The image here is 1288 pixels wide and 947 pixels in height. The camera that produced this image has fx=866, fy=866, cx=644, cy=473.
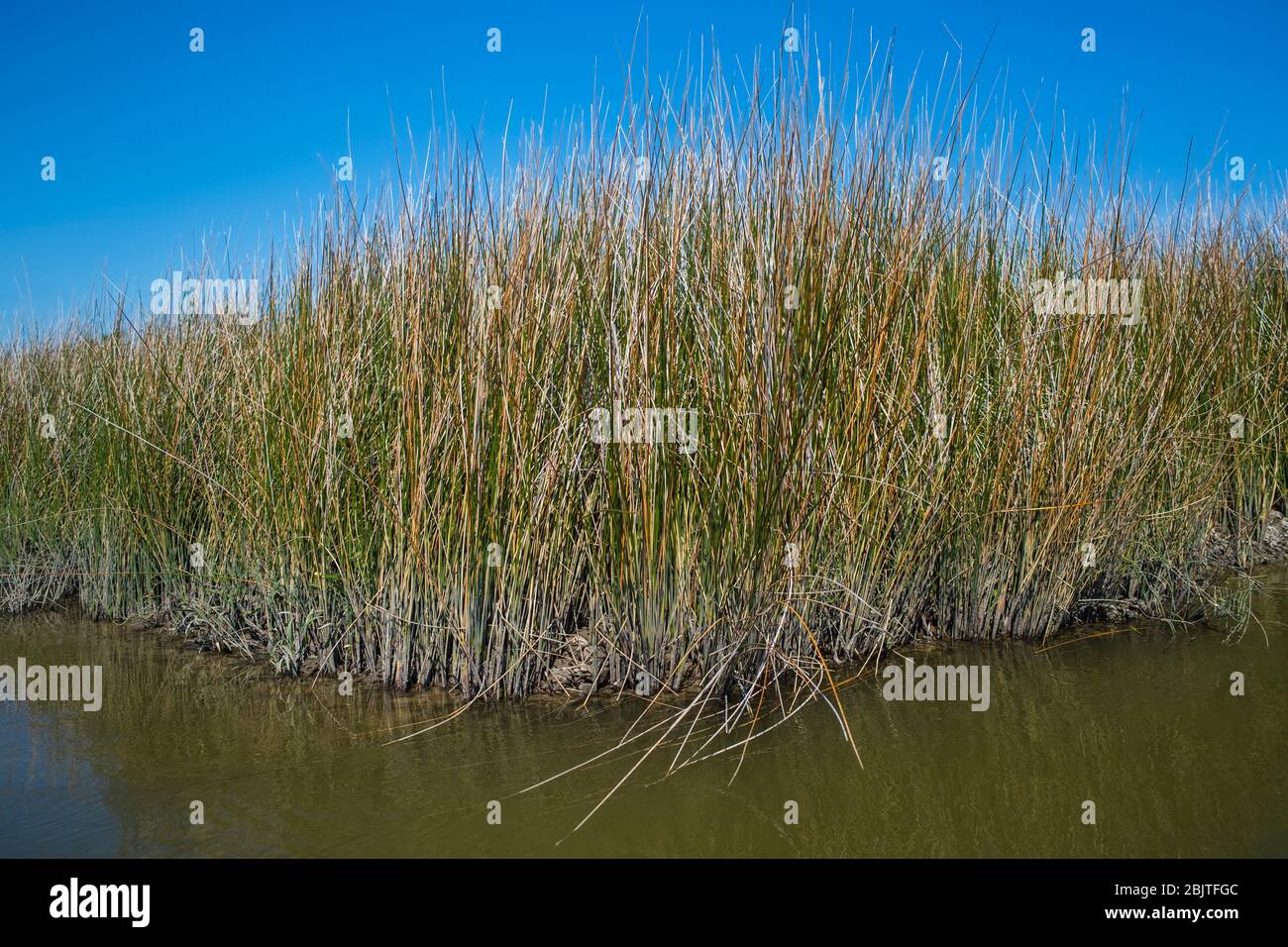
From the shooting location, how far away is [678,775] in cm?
219

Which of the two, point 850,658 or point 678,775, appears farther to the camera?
point 850,658

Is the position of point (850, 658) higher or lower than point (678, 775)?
higher

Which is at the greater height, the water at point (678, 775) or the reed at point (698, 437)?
the reed at point (698, 437)

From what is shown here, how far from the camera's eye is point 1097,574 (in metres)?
3.37

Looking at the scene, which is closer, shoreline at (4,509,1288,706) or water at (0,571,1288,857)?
water at (0,571,1288,857)

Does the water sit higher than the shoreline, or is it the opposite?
the shoreline

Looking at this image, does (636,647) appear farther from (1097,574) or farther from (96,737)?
(1097,574)

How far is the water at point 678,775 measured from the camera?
191 cm

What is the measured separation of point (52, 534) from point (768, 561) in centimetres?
415

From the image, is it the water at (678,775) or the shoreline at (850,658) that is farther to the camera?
the shoreline at (850,658)

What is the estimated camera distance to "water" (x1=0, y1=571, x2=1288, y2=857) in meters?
1.91

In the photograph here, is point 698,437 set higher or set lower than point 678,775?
higher

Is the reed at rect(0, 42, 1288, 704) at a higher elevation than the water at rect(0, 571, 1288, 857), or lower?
higher
